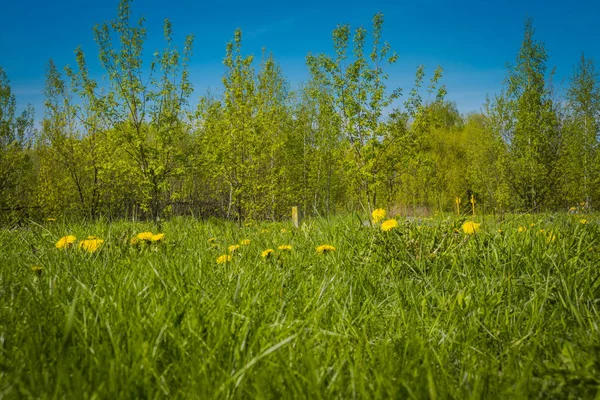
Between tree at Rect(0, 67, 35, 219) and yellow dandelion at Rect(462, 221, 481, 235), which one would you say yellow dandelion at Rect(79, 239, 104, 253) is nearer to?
yellow dandelion at Rect(462, 221, 481, 235)

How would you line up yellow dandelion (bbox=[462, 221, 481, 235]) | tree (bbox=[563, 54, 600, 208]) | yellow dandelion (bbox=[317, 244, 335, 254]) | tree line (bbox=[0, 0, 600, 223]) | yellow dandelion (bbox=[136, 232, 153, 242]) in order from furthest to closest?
tree (bbox=[563, 54, 600, 208]) → tree line (bbox=[0, 0, 600, 223]) → yellow dandelion (bbox=[462, 221, 481, 235]) → yellow dandelion (bbox=[136, 232, 153, 242]) → yellow dandelion (bbox=[317, 244, 335, 254])

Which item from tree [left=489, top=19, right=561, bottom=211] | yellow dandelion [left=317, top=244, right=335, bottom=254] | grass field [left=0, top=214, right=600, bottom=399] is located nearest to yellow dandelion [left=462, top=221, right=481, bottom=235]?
grass field [left=0, top=214, right=600, bottom=399]

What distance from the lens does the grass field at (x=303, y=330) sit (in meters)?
0.95

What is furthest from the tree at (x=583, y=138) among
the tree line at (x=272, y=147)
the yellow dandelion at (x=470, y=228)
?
the yellow dandelion at (x=470, y=228)

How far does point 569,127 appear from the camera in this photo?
21188 millimetres

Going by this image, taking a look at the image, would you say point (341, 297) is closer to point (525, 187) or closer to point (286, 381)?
point (286, 381)

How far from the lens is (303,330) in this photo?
1319 millimetres

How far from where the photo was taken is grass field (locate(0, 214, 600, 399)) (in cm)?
95

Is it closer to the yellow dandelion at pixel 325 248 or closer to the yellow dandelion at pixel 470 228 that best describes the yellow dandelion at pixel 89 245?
the yellow dandelion at pixel 325 248

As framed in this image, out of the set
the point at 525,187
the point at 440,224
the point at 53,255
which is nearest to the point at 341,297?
the point at 440,224

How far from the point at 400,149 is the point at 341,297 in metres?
12.5

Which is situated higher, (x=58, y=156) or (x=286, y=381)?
(x=58, y=156)

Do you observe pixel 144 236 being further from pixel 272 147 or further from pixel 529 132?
pixel 529 132

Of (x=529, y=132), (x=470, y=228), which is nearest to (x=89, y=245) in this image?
(x=470, y=228)
